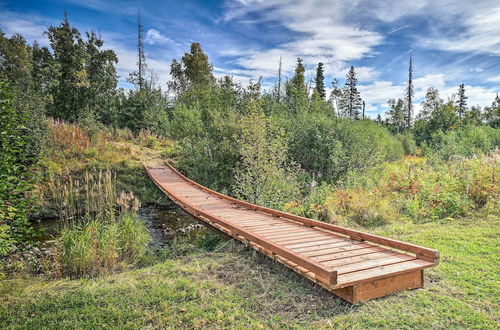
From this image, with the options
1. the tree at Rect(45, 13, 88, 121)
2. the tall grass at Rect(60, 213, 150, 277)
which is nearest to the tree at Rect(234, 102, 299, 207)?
the tall grass at Rect(60, 213, 150, 277)

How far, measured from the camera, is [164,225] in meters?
7.97

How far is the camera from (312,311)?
278cm

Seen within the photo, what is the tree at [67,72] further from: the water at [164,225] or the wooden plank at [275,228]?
the wooden plank at [275,228]

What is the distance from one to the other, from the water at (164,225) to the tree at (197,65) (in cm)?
1893

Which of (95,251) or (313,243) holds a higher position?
(313,243)

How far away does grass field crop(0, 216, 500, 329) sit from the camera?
256cm

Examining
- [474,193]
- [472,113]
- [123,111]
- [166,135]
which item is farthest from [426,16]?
[472,113]

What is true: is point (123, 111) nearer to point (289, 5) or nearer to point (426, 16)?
point (289, 5)

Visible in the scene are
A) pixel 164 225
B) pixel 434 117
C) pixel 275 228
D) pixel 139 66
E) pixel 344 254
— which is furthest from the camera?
pixel 434 117

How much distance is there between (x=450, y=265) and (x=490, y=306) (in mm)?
1012

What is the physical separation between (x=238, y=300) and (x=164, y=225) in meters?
5.46

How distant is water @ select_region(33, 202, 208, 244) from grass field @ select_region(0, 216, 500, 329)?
2.70m

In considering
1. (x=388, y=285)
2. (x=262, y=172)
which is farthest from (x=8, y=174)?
(x=262, y=172)

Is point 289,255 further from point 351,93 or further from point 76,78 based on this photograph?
point 351,93
